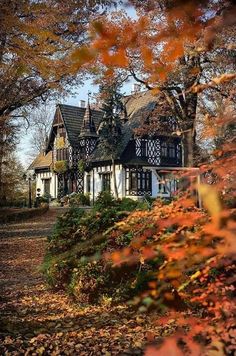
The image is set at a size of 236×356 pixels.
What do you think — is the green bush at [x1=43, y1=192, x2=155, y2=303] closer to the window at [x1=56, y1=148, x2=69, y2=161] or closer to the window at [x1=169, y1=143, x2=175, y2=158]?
the window at [x1=169, y1=143, x2=175, y2=158]

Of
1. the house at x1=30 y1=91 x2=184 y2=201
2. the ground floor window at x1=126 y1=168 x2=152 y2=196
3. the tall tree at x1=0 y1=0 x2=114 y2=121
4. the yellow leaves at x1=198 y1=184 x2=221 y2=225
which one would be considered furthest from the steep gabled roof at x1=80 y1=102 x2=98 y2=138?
the yellow leaves at x1=198 y1=184 x2=221 y2=225

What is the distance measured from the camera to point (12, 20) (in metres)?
6.93

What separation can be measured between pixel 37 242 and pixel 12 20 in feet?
29.1

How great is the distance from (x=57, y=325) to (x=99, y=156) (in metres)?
28.4

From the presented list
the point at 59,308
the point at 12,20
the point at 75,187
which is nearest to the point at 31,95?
the point at 12,20

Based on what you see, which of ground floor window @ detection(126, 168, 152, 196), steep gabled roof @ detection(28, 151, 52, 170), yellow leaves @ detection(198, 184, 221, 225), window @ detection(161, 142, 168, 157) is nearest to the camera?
yellow leaves @ detection(198, 184, 221, 225)

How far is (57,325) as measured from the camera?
18.8 feet

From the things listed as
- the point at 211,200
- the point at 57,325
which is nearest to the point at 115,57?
the point at 211,200

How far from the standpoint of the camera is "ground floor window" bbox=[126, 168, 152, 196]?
1262 inches

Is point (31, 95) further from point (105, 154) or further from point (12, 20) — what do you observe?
point (105, 154)

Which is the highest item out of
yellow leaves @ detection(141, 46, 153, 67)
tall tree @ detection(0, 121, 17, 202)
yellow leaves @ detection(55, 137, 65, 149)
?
yellow leaves @ detection(55, 137, 65, 149)

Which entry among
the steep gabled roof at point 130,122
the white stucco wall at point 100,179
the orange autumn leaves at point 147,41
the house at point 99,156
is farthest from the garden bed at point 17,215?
the orange autumn leaves at point 147,41

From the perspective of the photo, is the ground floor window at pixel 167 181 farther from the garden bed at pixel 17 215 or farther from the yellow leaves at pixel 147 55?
the garden bed at pixel 17 215

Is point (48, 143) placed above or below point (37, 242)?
above
